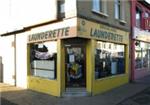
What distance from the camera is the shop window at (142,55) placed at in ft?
62.0

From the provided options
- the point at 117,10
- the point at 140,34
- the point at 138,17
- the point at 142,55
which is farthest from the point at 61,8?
the point at 142,55

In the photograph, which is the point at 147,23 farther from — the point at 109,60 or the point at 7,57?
the point at 7,57

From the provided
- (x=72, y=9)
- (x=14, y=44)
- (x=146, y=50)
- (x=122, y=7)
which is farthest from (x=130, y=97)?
(x=146, y=50)

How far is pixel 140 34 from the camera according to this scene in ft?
62.2

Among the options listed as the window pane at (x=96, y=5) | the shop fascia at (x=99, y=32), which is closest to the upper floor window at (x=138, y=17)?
the shop fascia at (x=99, y=32)

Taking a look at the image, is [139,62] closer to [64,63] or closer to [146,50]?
[146,50]

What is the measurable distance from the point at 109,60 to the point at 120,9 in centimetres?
336

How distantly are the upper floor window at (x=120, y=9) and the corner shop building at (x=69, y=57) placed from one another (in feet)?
2.94

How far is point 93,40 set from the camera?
484 inches

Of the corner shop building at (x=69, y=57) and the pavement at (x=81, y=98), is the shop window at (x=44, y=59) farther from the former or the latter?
the pavement at (x=81, y=98)

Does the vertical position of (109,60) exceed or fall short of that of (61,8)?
it falls short

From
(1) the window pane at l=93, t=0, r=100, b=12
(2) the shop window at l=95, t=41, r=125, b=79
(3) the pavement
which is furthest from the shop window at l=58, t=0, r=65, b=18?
(3) the pavement

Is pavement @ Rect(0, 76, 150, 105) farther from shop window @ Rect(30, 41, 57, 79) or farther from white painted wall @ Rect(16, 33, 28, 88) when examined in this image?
white painted wall @ Rect(16, 33, 28, 88)

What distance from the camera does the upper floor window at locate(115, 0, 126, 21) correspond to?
15.3 m
